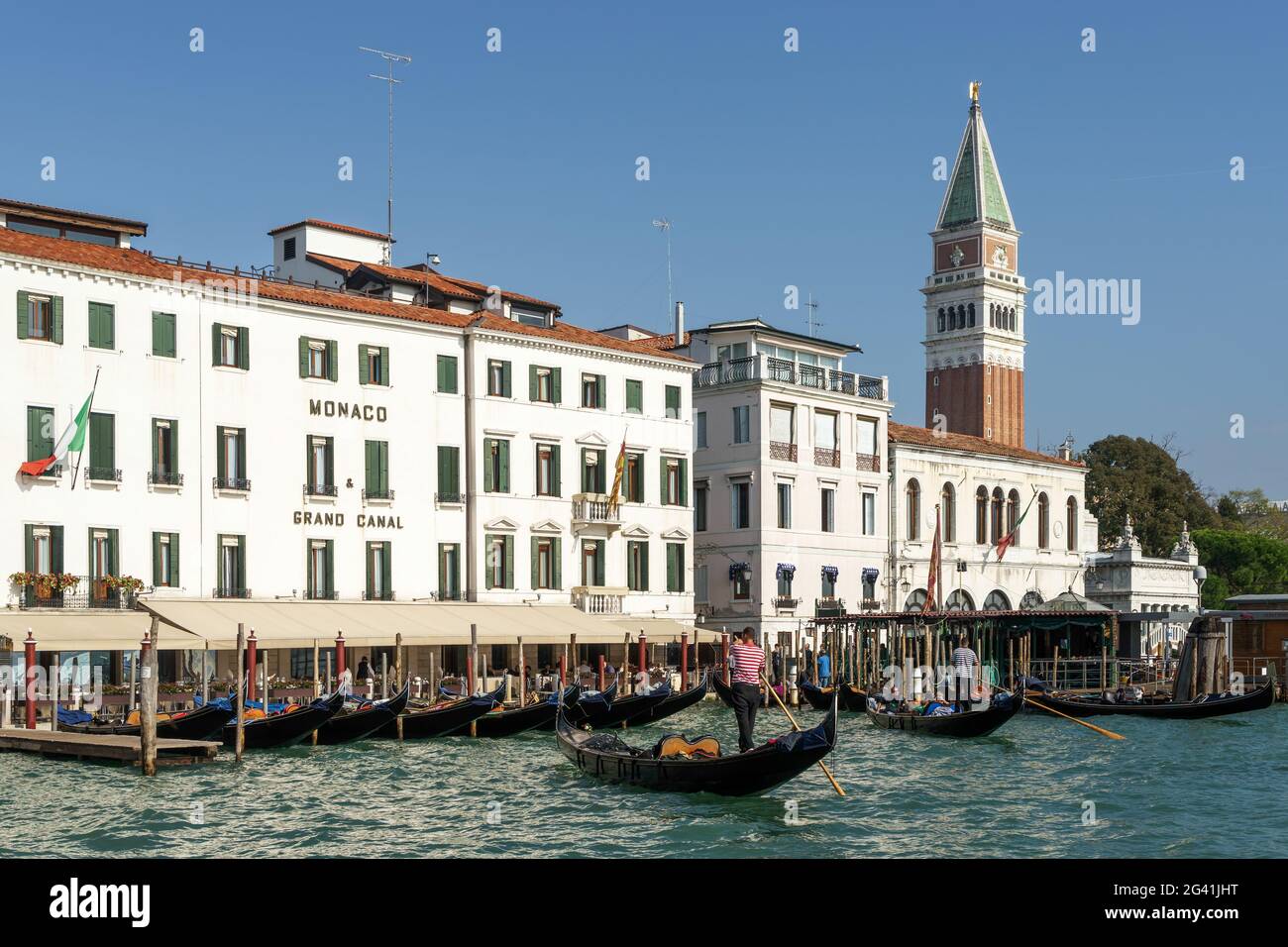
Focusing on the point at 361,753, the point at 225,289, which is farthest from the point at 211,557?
the point at 361,753

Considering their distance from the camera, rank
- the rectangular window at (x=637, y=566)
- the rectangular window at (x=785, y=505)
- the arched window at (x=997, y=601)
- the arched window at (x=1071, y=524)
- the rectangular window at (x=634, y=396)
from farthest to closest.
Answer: the arched window at (x=1071, y=524)
the arched window at (x=997, y=601)
the rectangular window at (x=785, y=505)
the rectangular window at (x=634, y=396)
the rectangular window at (x=637, y=566)

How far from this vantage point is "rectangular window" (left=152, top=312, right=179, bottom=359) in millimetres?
31109

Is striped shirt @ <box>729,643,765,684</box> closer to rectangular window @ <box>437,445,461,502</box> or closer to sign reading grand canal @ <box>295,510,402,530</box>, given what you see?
sign reading grand canal @ <box>295,510,402,530</box>

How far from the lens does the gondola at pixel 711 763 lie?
1861 centimetres

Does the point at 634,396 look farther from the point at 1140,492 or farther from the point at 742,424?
the point at 1140,492

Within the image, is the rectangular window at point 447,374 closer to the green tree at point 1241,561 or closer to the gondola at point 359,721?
the gondola at point 359,721

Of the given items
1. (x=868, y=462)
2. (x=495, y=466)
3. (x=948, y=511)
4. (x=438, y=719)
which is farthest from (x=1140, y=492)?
(x=438, y=719)

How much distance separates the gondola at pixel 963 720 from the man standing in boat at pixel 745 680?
9556 millimetres

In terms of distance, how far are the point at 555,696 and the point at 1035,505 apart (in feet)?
86.0

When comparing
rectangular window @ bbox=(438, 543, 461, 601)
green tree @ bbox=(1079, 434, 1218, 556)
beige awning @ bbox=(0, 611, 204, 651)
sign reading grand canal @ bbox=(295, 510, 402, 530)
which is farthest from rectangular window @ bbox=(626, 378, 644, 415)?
green tree @ bbox=(1079, 434, 1218, 556)

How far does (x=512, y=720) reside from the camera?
97.3 feet

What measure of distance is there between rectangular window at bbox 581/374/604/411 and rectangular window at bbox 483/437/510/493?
8.98 feet

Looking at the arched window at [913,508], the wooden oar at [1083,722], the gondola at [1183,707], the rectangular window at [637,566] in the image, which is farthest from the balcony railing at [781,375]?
the gondola at [1183,707]
